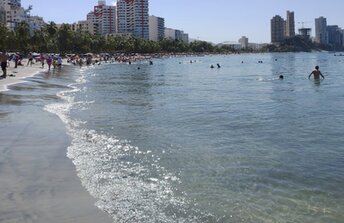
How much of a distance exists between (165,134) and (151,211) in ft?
23.3

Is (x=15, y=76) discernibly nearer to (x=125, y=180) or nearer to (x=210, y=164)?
(x=210, y=164)

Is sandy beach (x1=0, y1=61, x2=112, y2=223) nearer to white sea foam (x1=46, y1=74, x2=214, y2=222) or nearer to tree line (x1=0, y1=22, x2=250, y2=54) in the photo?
white sea foam (x1=46, y1=74, x2=214, y2=222)

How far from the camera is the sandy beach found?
6.73 metres

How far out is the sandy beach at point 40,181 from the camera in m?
6.73

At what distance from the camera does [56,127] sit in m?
14.4

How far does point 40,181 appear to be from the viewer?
8.44 metres

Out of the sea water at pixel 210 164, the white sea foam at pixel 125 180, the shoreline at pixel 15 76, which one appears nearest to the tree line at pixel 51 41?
the shoreline at pixel 15 76

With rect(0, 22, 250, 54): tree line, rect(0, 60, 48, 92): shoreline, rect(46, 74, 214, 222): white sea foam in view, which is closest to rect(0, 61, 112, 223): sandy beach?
rect(46, 74, 214, 222): white sea foam

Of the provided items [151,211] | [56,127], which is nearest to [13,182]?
[151,211]

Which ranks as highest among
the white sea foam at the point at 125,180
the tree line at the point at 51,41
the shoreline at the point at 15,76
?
the tree line at the point at 51,41

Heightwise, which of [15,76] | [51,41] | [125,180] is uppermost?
[51,41]

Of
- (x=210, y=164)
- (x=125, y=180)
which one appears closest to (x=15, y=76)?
(x=210, y=164)

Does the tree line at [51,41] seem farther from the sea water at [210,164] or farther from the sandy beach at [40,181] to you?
the sandy beach at [40,181]

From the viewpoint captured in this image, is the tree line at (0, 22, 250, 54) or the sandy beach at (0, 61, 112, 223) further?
the tree line at (0, 22, 250, 54)
